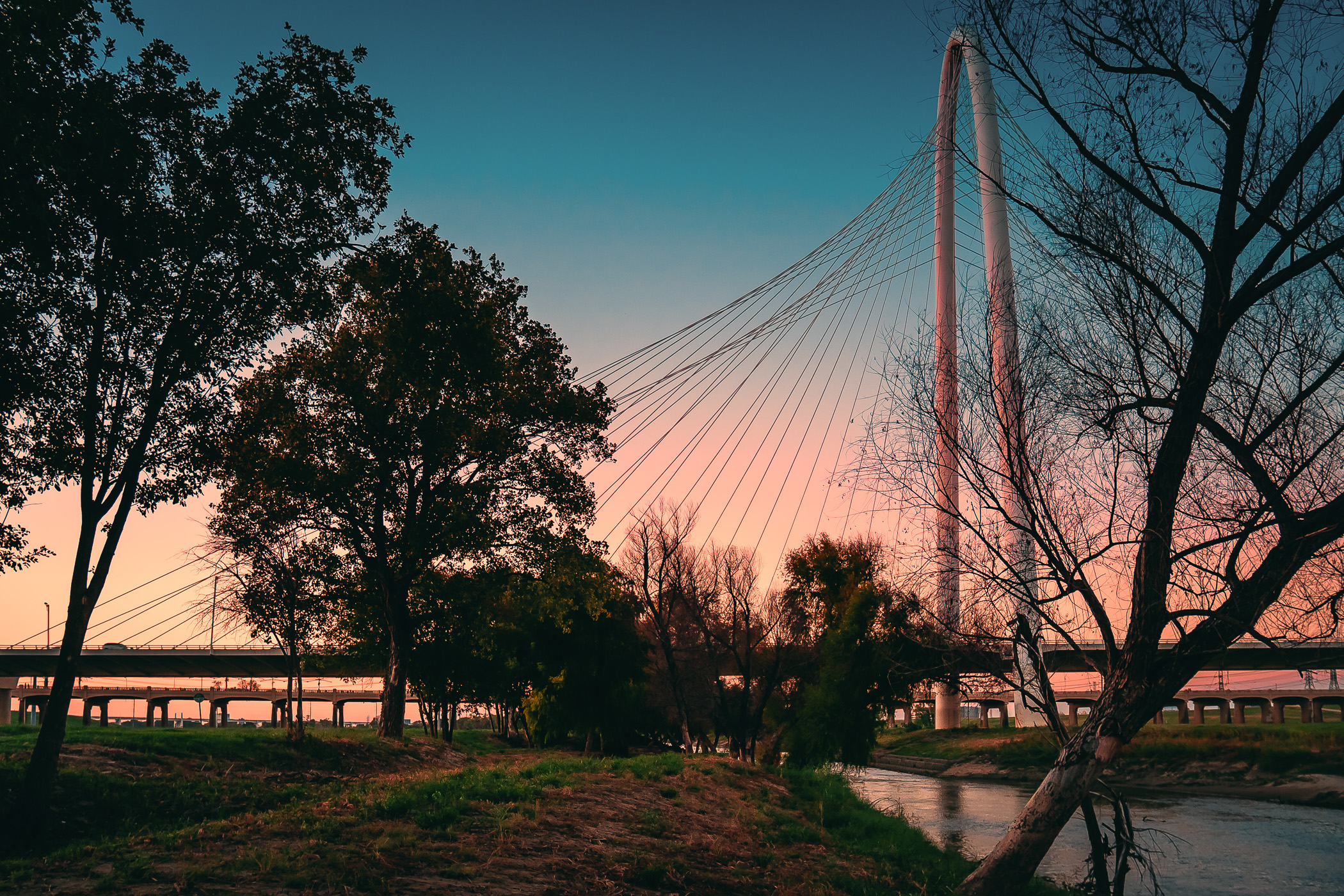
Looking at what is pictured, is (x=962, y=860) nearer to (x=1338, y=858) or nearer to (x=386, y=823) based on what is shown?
(x=386, y=823)

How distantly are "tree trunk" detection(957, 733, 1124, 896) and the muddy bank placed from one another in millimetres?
32830

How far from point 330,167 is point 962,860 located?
1814cm

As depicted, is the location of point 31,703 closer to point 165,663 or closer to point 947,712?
A: point 165,663

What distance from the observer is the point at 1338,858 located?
25.4 meters

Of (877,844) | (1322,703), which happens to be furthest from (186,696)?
(1322,703)

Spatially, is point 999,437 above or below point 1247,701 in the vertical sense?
above

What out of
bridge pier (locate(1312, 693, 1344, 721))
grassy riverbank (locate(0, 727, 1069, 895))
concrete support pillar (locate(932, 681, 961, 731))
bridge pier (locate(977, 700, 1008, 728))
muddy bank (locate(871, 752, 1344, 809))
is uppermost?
grassy riverbank (locate(0, 727, 1069, 895))

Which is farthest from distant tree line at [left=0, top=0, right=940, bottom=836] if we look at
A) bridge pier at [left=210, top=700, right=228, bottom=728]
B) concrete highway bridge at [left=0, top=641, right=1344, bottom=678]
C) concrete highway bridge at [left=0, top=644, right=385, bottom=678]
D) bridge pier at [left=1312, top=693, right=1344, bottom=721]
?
bridge pier at [left=210, top=700, right=228, bottom=728]

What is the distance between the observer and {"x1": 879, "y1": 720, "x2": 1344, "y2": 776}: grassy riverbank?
46344 mm

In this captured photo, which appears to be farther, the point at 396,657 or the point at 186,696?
the point at 186,696

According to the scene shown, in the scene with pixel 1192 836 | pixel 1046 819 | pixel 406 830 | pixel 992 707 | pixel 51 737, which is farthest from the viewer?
pixel 992 707

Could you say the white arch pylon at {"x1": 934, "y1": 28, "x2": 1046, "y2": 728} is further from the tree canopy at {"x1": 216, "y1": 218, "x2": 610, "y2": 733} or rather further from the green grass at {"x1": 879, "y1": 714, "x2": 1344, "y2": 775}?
the green grass at {"x1": 879, "y1": 714, "x2": 1344, "y2": 775}

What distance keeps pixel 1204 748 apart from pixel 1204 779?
3.36 m

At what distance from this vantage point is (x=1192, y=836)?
29.2 meters
